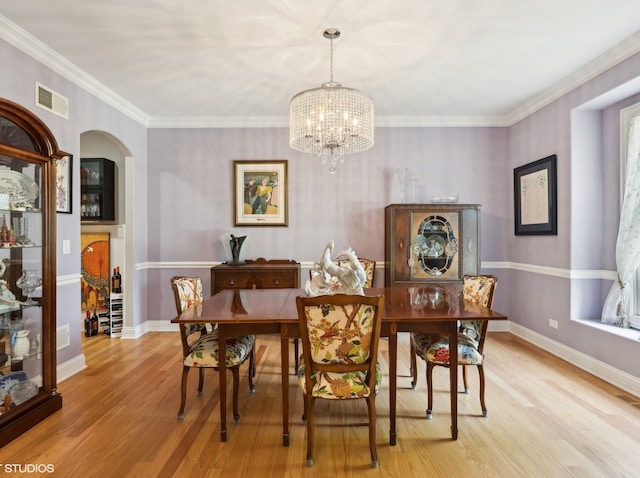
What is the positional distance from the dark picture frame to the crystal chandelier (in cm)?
202

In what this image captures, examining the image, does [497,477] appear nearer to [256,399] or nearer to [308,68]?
[256,399]

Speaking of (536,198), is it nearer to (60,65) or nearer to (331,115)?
(331,115)

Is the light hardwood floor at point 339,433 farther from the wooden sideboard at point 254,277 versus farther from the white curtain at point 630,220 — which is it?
the wooden sideboard at point 254,277

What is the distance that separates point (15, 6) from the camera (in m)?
2.43

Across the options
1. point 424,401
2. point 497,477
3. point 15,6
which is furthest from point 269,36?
point 497,477

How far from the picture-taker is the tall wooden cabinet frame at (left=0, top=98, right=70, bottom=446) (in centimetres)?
236

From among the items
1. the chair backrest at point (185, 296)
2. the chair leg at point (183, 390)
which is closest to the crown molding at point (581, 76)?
the chair backrest at point (185, 296)

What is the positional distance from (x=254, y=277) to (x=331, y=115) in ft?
7.34

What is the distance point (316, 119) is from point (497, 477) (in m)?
2.38

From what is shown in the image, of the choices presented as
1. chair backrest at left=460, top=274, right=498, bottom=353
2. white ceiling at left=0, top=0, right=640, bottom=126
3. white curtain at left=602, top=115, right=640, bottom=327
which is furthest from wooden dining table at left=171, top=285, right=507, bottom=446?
white ceiling at left=0, top=0, right=640, bottom=126

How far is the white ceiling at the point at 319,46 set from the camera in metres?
2.46

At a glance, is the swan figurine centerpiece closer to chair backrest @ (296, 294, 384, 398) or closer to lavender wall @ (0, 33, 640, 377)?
chair backrest @ (296, 294, 384, 398)

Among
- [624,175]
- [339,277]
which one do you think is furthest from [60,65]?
[624,175]

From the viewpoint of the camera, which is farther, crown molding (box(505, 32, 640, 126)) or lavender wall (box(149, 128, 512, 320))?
lavender wall (box(149, 128, 512, 320))
